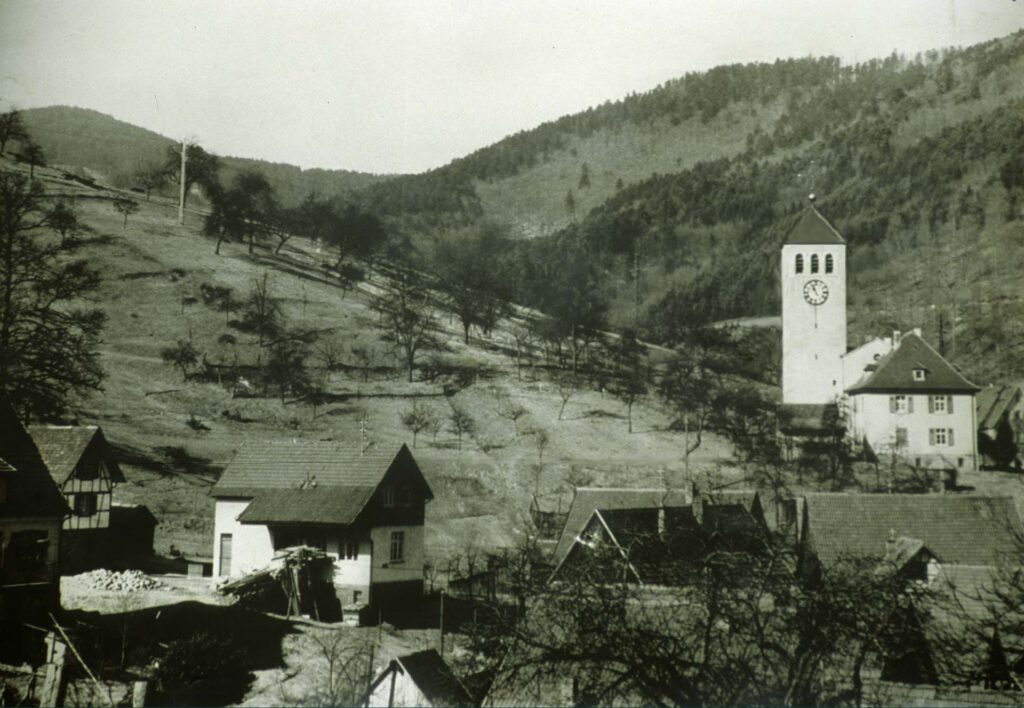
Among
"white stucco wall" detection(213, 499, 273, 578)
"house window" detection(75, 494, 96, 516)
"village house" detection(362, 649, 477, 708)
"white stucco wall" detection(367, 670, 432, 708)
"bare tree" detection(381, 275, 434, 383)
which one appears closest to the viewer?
"village house" detection(362, 649, 477, 708)

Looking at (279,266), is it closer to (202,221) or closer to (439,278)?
(202,221)

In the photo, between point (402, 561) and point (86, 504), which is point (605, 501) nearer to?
point (402, 561)

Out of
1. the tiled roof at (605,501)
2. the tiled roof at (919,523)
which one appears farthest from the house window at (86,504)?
the tiled roof at (919,523)

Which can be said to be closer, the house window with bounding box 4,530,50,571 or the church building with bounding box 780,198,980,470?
the house window with bounding box 4,530,50,571

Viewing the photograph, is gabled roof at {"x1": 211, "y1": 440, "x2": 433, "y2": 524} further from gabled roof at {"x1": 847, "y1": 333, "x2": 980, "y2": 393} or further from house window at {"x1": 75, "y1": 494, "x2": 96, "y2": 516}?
gabled roof at {"x1": 847, "y1": 333, "x2": 980, "y2": 393}

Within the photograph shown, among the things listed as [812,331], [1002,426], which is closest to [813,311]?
[812,331]

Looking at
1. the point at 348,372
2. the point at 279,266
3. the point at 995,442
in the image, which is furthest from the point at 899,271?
the point at 279,266

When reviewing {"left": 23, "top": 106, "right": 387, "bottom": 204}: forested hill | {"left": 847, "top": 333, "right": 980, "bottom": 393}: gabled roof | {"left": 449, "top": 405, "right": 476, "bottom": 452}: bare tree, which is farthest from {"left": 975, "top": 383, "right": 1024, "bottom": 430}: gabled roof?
{"left": 23, "top": 106, "right": 387, "bottom": 204}: forested hill
